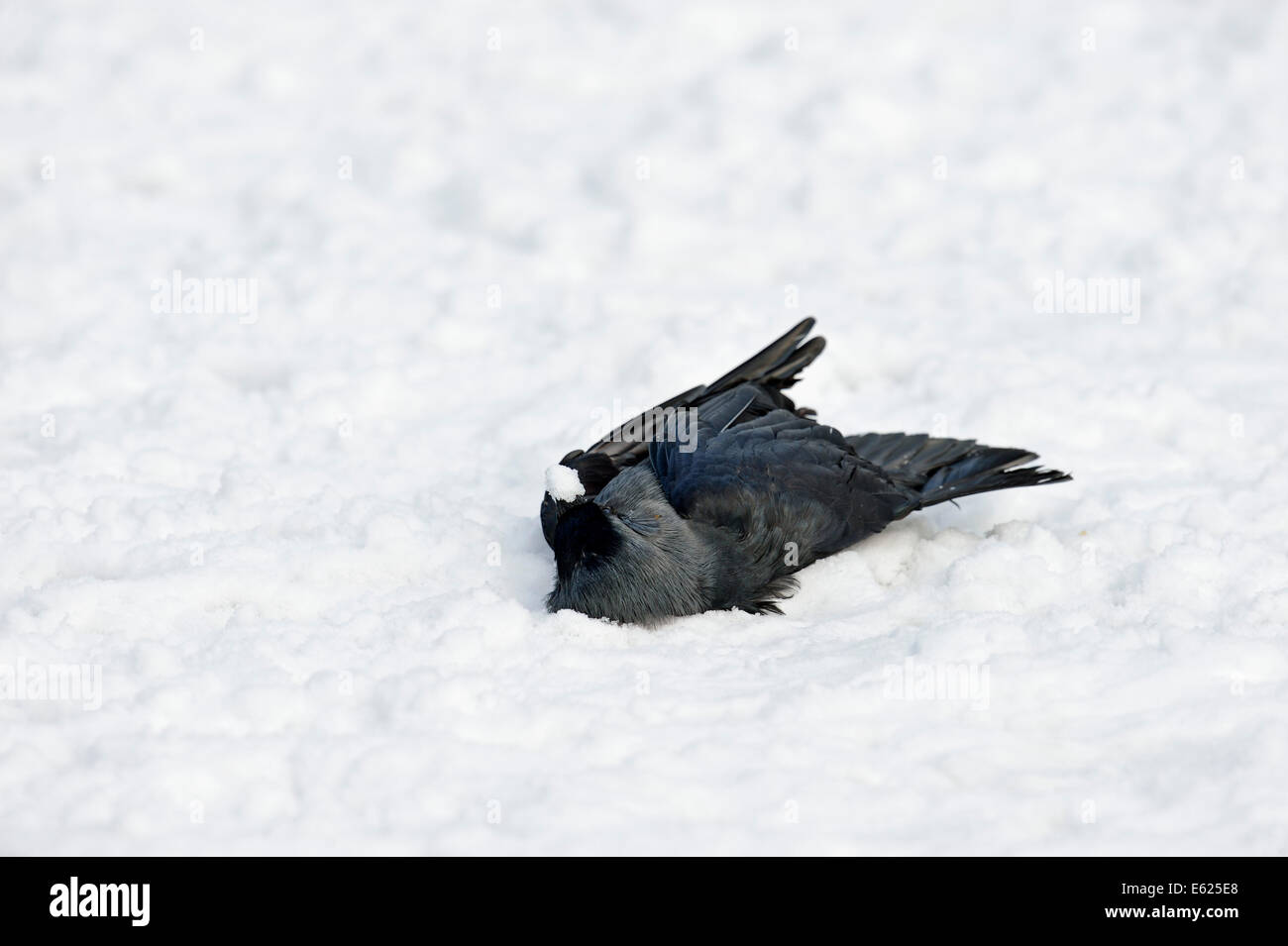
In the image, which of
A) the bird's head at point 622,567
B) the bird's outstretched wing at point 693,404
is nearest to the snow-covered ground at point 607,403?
the bird's head at point 622,567

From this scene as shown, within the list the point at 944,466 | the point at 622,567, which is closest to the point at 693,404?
the point at 944,466

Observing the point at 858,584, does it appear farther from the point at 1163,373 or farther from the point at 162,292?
the point at 162,292

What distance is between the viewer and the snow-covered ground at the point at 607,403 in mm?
3236

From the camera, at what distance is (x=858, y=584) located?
4.35m

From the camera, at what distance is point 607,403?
543 cm

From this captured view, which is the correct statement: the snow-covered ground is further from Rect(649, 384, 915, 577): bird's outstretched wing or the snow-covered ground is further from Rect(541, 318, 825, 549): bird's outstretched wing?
Rect(541, 318, 825, 549): bird's outstretched wing

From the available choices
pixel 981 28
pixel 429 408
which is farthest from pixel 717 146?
pixel 429 408

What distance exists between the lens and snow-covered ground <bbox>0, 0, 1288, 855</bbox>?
324 centimetres

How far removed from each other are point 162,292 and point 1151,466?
4293 mm

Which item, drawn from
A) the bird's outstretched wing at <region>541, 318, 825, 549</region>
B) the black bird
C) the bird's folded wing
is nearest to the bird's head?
the black bird

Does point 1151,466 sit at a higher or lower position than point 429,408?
lower

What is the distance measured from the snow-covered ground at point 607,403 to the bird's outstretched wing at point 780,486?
15cm
